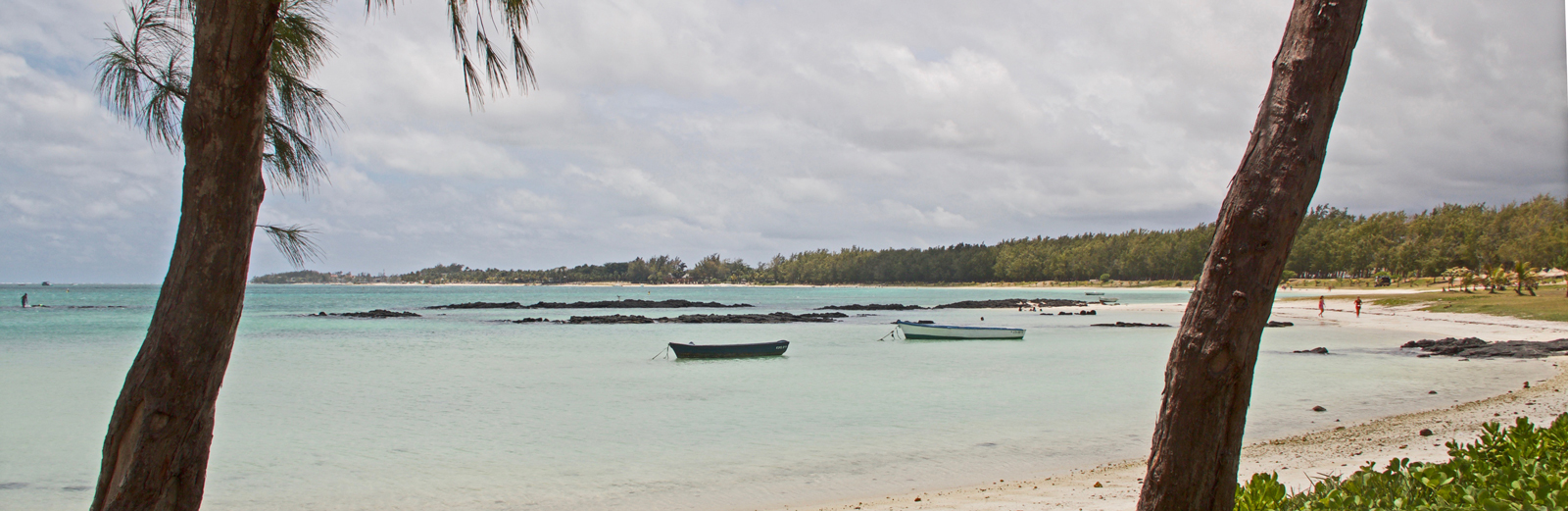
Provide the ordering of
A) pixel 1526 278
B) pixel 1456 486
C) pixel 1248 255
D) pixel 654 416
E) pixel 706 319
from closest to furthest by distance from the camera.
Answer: pixel 1248 255 < pixel 1456 486 < pixel 654 416 < pixel 1526 278 < pixel 706 319

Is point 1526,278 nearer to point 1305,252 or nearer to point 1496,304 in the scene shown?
point 1496,304

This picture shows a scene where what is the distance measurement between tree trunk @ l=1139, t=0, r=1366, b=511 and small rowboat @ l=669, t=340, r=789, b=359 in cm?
2457

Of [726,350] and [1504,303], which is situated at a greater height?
[1504,303]

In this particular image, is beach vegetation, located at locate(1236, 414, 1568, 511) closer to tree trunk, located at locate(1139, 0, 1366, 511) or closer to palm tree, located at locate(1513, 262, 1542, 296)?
tree trunk, located at locate(1139, 0, 1366, 511)

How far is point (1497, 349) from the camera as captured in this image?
23531mm

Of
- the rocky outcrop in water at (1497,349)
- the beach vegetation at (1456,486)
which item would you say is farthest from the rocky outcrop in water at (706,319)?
the beach vegetation at (1456,486)

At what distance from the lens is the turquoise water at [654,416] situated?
10.4 m

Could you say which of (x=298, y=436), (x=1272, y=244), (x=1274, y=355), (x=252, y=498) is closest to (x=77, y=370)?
(x=298, y=436)

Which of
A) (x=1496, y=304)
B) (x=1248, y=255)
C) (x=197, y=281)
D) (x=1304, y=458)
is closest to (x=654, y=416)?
(x=1304, y=458)

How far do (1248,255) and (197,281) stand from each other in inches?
159

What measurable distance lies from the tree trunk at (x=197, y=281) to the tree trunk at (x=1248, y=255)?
3.75 meters

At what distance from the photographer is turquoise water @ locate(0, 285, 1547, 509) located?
1041 centimetres

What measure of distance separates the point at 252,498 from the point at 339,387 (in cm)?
1270

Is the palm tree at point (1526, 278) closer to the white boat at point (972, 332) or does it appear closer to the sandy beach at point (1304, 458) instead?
the white boat at point (972, 332)
